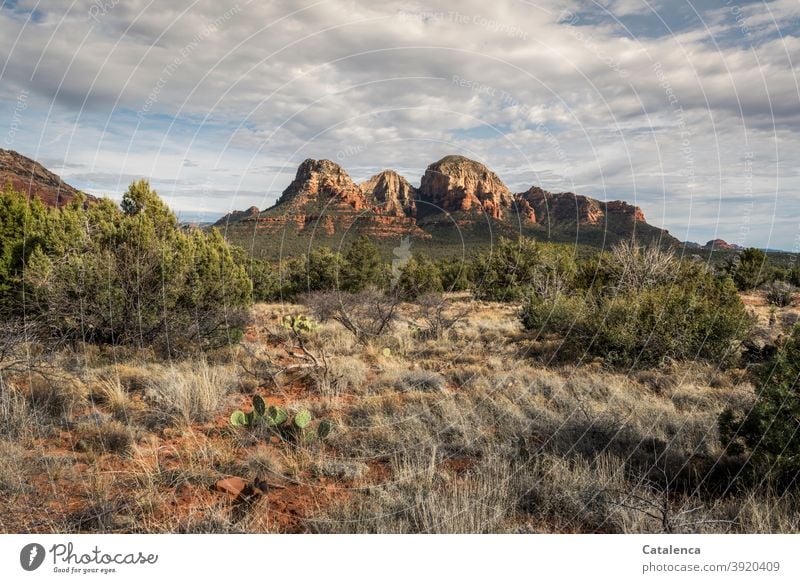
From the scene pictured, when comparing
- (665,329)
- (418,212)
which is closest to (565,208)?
(418,212)

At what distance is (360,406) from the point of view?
23.9 ft

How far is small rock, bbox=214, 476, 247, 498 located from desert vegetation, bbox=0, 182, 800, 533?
1.3 inches

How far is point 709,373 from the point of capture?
9688 millimetres

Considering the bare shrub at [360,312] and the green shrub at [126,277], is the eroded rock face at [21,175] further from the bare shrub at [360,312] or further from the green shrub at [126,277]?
the bare shrub at [360,312]

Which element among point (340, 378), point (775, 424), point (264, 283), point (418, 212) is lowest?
point (340, 378)

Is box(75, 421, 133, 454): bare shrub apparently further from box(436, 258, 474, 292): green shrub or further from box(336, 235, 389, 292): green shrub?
box(436, 258, 474, 292): green shrub

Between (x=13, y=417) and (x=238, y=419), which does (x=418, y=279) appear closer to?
(x=238, y=419)

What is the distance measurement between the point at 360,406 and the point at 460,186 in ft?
66.3

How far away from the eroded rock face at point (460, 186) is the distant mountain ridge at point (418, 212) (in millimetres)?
66

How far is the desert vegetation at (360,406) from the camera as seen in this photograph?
4062 millimetres

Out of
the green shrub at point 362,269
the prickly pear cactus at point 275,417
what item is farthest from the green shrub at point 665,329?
the green shrub at point 362,269

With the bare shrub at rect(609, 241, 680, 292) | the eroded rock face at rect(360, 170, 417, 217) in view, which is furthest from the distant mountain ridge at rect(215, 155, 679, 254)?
the bare shrub at rect(609, 241, 680, 292)

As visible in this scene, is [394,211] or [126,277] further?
[394,211]

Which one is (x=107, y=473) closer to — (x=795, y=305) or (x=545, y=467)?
(x=545, y=467)
